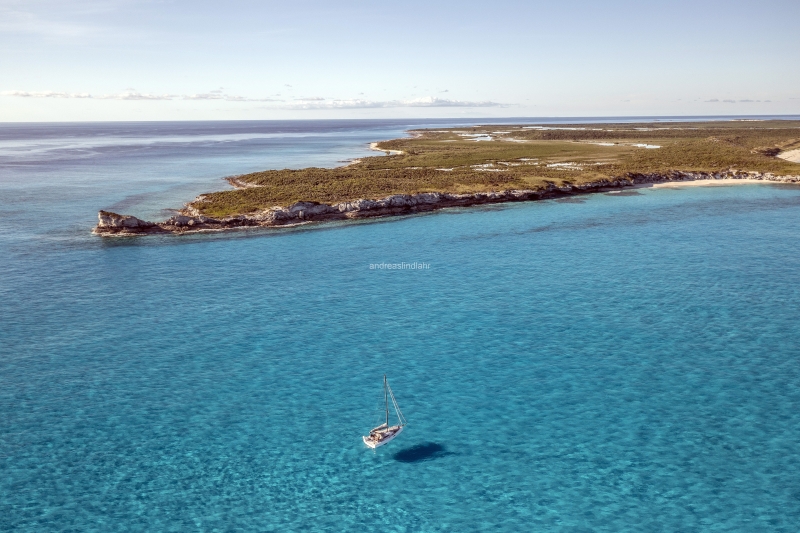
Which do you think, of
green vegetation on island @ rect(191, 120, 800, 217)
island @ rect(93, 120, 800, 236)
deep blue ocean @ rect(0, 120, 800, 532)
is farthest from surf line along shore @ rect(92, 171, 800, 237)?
deep blue ocean @ rect(0, 120, 800, 532)

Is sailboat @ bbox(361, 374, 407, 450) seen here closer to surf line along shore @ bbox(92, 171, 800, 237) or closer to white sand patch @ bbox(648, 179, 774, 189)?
surf line along shore @ bbox(92, 171, 800, 237)

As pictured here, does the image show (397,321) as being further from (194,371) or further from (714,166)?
(714,166)

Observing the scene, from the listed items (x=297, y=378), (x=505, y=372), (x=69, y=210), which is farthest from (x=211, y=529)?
(x=69, y=210)

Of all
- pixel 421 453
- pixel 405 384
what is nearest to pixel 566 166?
pixel 405 384

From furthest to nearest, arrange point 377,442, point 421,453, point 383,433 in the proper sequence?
point 383,433 → point 377,442 → point 421,453

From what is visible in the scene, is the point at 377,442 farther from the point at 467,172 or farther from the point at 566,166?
the point at 566,166

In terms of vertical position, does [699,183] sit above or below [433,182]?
below
